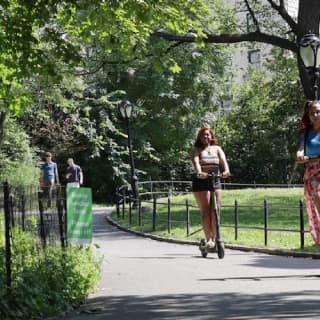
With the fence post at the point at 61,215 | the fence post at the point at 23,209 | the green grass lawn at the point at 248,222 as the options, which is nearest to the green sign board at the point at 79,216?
Answer: the fence post at the point at 61,215

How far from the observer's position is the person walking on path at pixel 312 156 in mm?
9188

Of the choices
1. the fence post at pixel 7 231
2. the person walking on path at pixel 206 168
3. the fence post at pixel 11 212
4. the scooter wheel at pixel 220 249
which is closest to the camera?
the fence post at pixel 7 231

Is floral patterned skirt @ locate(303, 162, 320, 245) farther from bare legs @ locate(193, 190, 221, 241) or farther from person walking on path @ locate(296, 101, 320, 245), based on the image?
bare legs @ locate(193, 190, 221, 241)

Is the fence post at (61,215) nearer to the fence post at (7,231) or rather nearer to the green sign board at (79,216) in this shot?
the green sign board at (79,216)

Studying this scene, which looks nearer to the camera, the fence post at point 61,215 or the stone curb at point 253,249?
the fence post at point 61,215

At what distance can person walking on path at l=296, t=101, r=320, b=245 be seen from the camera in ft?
30.1

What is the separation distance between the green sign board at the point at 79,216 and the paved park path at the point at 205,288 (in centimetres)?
73

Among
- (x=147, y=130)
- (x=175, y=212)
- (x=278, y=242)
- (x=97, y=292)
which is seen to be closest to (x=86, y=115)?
(x=147, y=130)

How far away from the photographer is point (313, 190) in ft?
30.4

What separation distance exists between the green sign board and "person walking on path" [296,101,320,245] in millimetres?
2719

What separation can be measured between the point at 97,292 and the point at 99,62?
18.5 metres

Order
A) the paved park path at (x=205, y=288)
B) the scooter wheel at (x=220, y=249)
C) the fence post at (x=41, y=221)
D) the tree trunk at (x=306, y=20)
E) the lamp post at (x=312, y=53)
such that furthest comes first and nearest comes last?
the tree trunk at (x=306, y=20) → the lamp post at (x=312, y=53) → the scooter wheel at (x=220, y=249) → the fence post at (x=41, y=221) → the paved park path at (x=205, y=288)

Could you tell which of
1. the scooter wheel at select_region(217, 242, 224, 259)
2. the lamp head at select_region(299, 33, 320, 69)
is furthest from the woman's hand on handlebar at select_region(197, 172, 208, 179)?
the lamp head at select_region(299, 33, 320, 69)

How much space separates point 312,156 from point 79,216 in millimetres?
2998
